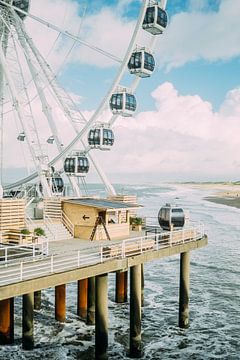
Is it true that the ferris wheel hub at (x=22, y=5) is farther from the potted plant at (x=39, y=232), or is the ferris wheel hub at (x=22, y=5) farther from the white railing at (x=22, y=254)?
the white railing at (x=22, y=254)

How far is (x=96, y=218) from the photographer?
1168 inches

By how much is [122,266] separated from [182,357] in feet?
20.4

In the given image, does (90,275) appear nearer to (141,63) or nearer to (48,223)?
(48,223)

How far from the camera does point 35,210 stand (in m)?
34.5

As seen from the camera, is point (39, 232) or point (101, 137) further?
point (101, 137)

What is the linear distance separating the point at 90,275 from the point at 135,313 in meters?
4.00

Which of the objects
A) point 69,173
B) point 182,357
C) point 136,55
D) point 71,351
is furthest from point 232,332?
point 136,55

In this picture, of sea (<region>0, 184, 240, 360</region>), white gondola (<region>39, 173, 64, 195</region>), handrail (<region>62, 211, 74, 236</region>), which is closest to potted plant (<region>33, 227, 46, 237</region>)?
handrail (<region>62, 211, 74, 236</region>)

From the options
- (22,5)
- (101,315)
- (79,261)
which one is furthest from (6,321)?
(22,5)

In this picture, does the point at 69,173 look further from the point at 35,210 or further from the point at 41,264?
the point at 41,264

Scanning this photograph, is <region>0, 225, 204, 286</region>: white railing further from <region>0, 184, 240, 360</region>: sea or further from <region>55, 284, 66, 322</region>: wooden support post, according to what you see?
<region>0, 184, 240, 360</region>: sea

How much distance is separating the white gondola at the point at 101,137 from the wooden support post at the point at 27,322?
1620 cm

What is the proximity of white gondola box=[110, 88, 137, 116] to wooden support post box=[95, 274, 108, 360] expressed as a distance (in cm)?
1685

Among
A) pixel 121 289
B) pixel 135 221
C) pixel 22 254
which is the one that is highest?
pixel 135 221
